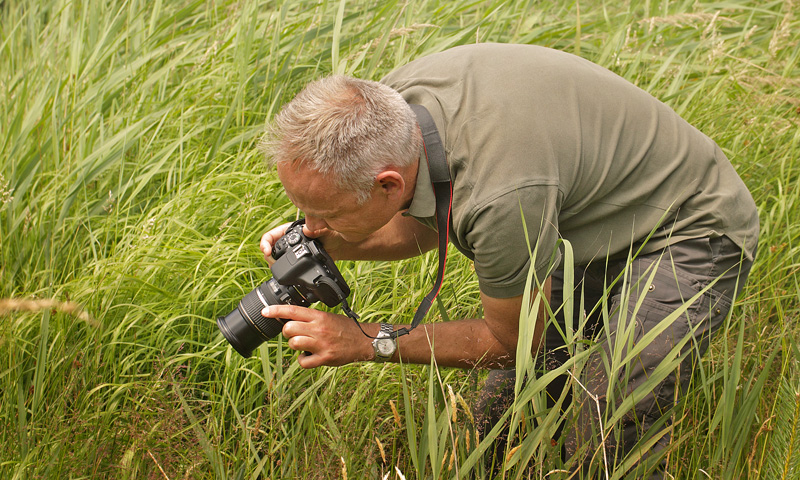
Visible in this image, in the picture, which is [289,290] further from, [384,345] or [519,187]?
[519,187]

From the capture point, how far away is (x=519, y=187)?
66.7 inches

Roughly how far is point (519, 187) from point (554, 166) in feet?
0.37

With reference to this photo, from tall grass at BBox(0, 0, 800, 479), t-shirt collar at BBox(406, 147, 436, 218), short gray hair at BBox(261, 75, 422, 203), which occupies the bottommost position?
tall grass at BBox(0, 0, 800, 479)

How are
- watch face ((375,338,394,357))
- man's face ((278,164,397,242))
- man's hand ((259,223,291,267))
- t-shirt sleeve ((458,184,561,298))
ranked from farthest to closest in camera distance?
man's hand ((259,223,291,267)), watch face ((375,338,394,357)), man's face ((278,164,397,242)), t-shirt sleeve ((458,184,561,298))

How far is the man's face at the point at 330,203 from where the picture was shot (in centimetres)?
181

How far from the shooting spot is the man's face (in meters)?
1.81

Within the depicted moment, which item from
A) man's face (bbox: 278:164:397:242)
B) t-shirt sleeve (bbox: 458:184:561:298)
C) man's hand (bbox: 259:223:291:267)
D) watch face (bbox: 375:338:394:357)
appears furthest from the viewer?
man's hand (bbox: 259:223:291:267)

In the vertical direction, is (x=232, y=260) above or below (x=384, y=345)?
below

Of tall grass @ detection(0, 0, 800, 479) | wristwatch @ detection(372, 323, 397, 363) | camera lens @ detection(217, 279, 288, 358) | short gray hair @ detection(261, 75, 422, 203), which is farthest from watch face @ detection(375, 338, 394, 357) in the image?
short gray hair @ detection(261, 75, 422, 203)

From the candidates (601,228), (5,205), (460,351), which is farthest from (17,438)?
(601,228)

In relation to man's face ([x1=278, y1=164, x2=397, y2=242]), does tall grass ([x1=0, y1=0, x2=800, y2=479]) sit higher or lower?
lower

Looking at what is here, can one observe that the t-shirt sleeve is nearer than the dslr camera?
Yes

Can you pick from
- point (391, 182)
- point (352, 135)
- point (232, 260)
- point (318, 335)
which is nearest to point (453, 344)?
point (318, 335)

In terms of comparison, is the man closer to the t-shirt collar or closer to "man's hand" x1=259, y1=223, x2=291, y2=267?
the t-shirt collar
